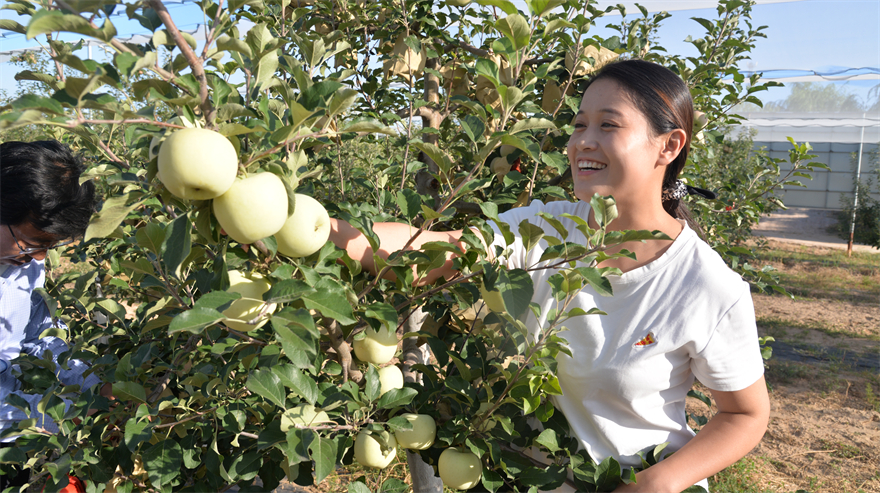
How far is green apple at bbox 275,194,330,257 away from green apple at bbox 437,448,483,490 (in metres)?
0.53

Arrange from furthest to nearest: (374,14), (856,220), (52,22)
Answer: (856,220) → (374,14) → (52,22)

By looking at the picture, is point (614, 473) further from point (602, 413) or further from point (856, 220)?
point (856, 220)

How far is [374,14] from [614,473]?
1776 millimetres

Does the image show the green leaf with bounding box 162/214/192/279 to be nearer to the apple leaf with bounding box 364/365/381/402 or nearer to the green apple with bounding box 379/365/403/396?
the apple leaf with bounding box 364/365/381/402

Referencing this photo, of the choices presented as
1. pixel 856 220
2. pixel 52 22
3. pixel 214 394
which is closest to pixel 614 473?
pixel 214 394

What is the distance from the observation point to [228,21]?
29.9 inches

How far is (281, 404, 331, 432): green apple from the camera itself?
34.2 inches

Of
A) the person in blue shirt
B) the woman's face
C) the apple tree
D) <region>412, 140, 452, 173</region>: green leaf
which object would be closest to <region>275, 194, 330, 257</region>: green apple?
the apple tree

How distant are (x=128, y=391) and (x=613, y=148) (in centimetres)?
102

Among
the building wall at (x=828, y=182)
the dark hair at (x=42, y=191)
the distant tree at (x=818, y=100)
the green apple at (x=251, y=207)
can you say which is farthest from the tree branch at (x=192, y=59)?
the building wall at (x=828, y=182)

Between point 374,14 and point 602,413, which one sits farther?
point 374,14

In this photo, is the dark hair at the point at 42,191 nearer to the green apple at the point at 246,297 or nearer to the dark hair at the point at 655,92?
the green apple at the point at 246,297

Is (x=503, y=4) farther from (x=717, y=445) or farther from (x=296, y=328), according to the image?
(x=717, y=445)

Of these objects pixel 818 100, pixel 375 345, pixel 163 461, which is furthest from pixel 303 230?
pixel 818 100
